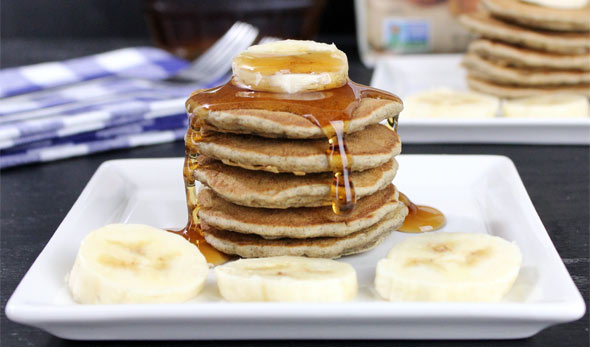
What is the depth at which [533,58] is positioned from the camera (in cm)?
259

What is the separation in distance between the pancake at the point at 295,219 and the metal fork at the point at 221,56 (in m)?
1.41

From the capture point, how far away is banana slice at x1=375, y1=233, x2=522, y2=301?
128cm

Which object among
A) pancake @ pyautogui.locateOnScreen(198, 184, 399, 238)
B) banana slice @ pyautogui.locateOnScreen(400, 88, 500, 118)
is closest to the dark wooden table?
banana slice @ pyautogui.locateOnScreen(400, 88, 500, 118)

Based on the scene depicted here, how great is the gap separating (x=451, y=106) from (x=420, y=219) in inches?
34.4

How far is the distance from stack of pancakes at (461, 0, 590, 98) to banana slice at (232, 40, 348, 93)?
1238 mm

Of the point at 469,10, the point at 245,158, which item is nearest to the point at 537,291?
the point at 245,158

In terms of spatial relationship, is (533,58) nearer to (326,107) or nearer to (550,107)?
(550,107)

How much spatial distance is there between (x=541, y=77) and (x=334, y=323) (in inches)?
66.3

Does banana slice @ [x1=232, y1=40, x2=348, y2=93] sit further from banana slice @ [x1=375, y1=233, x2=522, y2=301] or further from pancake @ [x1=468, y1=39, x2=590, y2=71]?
pancake @ [x1=468, y1=39, x2=590, y2=71]

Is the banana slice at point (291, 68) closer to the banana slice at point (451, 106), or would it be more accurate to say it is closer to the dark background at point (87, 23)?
the banana slice at point (451, 106)

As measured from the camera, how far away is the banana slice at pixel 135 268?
127 centimetres

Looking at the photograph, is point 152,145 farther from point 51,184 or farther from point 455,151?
point 455,151

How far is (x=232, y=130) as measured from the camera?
1475 millimetres

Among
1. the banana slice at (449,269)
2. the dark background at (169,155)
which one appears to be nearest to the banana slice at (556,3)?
the dark background at (169,155)
